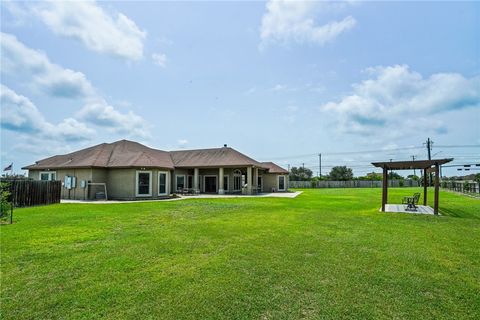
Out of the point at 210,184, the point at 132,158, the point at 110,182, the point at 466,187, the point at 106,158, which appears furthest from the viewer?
the point at 210,184

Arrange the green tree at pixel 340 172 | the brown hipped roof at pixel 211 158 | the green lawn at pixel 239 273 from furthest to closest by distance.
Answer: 1. the green tree at pixel 340 172
2. the brown hipped roof at pixel 211 158
3. the green lawn at pixel 239 273

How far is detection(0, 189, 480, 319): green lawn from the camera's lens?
3.32m

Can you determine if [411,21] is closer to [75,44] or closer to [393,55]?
[393,55]

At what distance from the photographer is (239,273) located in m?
4.42

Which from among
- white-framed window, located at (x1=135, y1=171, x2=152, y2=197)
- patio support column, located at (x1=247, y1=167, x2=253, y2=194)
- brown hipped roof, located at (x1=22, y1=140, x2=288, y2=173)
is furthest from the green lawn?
patio support column, located at (x1=247, y1=167, x2=253, y2=194)

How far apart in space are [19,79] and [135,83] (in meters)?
5.37

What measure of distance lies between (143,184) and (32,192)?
6.85 meters

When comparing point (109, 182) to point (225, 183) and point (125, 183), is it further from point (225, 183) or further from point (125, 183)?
point (225, 183)

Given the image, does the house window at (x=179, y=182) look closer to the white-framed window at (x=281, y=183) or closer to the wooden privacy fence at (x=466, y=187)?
the white-framed window at (x=281, y=183)

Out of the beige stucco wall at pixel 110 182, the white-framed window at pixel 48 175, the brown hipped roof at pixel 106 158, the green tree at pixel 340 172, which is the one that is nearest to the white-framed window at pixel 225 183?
the brown hipped roof at pixel 106 158

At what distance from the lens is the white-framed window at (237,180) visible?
2703 centimetres

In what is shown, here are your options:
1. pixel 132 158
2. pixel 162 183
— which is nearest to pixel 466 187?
pixel 162 183

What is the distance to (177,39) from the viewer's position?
12805 millimetres

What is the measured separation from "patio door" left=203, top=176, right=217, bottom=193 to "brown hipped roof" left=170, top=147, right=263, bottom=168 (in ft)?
7.28
